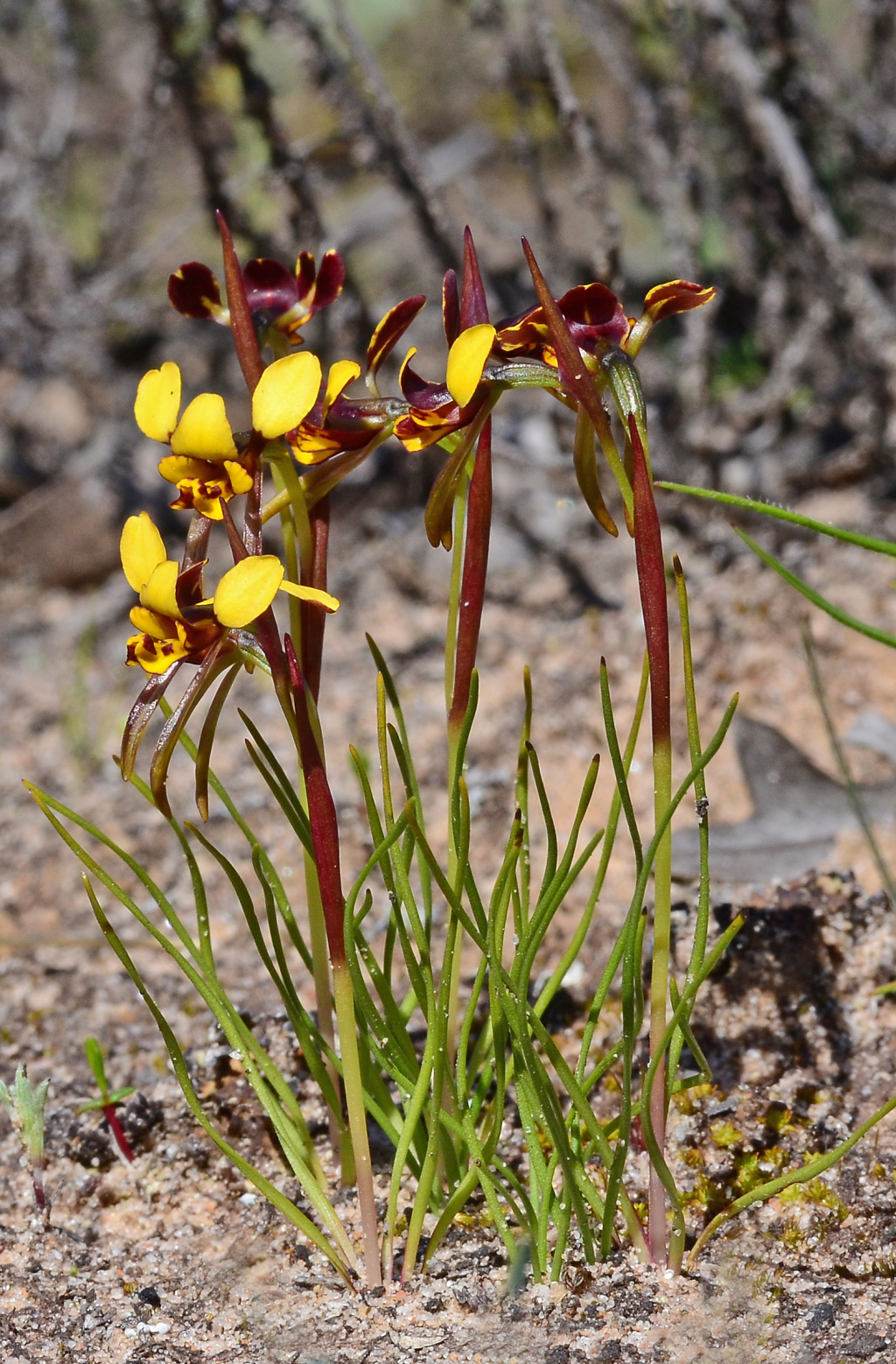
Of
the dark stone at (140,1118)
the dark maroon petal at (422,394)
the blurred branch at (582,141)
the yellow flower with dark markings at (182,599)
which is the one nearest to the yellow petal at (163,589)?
the yellow flower with dark markings at (182,599)

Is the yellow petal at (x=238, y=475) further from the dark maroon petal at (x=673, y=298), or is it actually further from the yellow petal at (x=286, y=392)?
the dark maroon petal at (x=673, y=298)

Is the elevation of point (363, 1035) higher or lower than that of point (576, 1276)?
higher

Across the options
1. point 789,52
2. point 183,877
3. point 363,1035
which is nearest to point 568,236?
point 789,52

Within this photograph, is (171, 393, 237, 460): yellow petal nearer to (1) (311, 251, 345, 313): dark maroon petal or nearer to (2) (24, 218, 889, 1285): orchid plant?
(2) (24, 218, 889, 1285): orchid plant

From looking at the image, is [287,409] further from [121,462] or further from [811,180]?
[121,462]

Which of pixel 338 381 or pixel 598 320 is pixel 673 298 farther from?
pixel 338 381

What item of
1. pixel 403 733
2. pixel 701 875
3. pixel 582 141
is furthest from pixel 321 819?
pixel 582 141
